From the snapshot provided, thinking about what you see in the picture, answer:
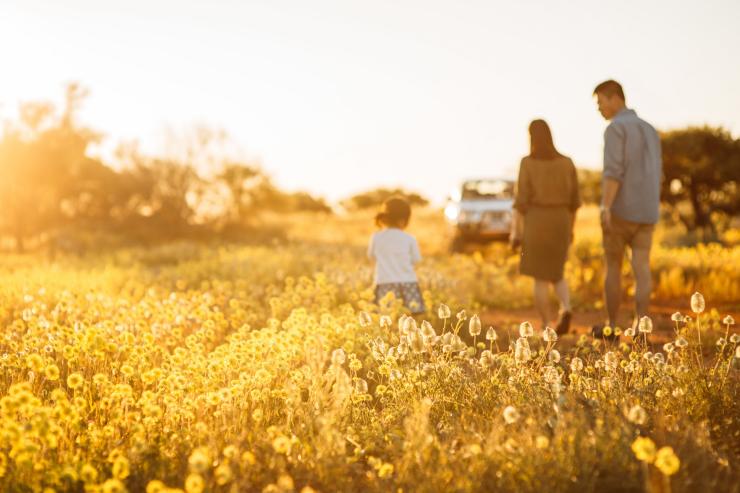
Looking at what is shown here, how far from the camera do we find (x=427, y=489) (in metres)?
3.06

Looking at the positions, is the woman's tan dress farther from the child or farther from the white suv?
the white suv

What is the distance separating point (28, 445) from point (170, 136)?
2862cm

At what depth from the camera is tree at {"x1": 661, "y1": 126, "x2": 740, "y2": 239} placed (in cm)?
2292

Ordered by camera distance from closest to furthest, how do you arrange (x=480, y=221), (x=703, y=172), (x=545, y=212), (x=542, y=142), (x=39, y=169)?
(x=542, y=142) → (x=545, y=212) → (x=480, y=221) → (x=703, y=172) → (x=39, y=169)

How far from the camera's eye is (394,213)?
7168mm

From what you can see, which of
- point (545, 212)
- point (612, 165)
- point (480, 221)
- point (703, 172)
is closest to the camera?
point (612, 165)

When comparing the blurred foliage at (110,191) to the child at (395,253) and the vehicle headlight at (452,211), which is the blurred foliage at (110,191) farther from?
the child at (395,253)

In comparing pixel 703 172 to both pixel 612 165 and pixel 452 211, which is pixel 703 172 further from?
pixel 612 165

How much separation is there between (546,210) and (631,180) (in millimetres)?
856

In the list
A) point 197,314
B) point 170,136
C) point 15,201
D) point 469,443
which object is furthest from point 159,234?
point 469,443

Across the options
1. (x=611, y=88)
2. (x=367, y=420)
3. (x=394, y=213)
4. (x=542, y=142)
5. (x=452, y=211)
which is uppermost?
(x=611, y=88)

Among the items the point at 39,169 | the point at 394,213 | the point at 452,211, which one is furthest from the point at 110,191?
the point at 394,213

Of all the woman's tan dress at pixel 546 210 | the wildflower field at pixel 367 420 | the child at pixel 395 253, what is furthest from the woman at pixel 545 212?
the wildflower field at pixel 367 420

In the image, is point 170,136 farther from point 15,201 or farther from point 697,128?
point 697,128
